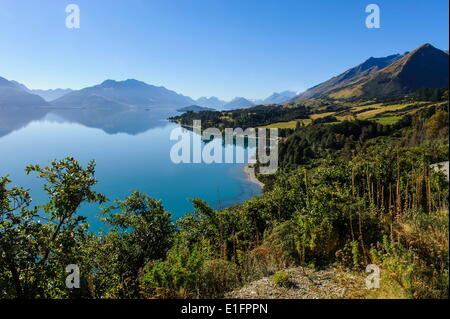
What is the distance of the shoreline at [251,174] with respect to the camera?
55.4m

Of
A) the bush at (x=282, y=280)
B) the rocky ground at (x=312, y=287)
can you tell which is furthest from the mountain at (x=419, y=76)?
the bush at (x=282, y=280)

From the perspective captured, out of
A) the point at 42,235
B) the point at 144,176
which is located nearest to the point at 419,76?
the point at 144,176

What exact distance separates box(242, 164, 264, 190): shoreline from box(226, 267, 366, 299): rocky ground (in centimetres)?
4930

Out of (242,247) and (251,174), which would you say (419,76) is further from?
(242,247)

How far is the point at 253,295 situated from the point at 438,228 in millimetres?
2798

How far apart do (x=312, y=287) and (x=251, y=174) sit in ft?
191

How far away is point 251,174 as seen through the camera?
61531 mm

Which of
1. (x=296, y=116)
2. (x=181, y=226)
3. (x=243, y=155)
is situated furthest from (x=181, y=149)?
(x=181, y=226)

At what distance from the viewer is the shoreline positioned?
5539 cm

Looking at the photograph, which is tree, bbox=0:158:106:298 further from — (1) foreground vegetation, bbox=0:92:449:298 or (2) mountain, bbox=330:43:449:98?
(2) mountain, bbox=330:43:449:98

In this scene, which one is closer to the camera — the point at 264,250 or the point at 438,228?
the point at 438,228

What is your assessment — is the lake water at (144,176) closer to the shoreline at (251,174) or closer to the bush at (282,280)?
the shoreline at (251,174)
